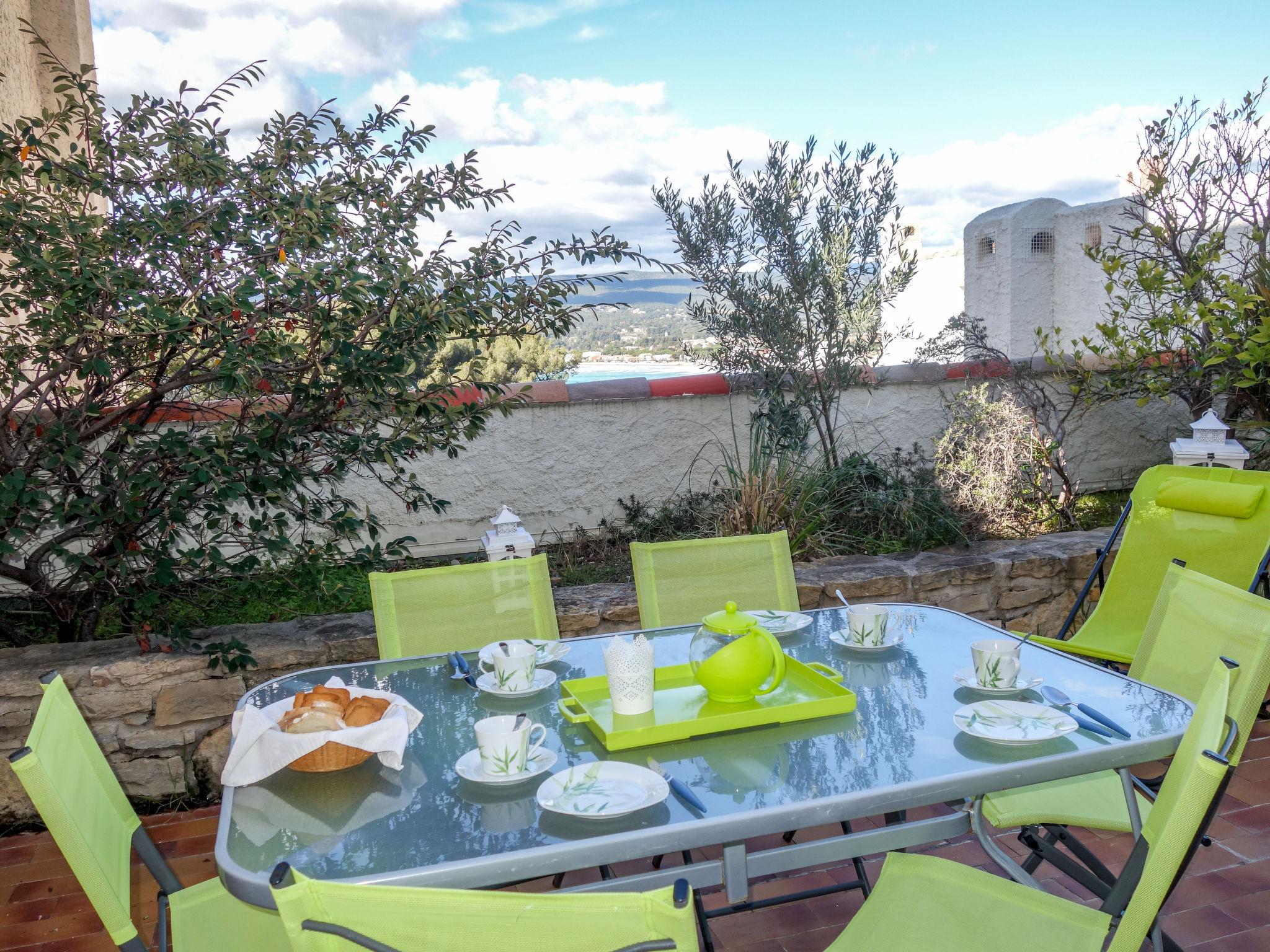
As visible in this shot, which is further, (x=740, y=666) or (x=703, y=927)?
(x=703, y=927)

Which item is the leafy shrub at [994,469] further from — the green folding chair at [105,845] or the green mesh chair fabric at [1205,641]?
the green folding chair at [105,845]

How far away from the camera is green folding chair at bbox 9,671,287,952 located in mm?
1282

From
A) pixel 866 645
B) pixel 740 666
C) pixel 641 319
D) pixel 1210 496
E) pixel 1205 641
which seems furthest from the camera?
pixel 641 319

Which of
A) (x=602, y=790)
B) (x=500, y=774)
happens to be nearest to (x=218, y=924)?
(x=500, y=774)

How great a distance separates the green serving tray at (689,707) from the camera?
1.61 meters

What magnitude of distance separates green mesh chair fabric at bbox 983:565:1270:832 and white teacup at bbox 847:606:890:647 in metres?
0.41

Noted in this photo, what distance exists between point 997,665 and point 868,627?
0.38 meters

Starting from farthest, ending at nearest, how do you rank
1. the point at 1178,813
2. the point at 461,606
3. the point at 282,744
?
the point at 461,606, the point at 282,744, the point at 1178,813

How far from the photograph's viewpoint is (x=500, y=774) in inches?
57.2

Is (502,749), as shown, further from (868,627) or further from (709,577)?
(709,577)

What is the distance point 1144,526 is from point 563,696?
2642mm

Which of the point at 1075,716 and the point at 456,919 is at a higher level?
the point at 456,919

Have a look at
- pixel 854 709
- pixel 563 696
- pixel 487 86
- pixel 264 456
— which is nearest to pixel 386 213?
pixel 264 456

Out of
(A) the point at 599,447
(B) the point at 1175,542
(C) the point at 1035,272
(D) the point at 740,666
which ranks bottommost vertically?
(B) the point at 1175,542
